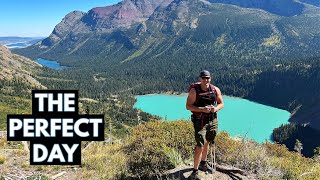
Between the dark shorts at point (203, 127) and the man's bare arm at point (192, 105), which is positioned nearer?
the man's bare arm at point (192, 105)

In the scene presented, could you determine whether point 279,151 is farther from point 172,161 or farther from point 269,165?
point 172,161

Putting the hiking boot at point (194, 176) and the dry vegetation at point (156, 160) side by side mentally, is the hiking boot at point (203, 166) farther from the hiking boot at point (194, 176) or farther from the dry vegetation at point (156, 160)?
the dry vegetation at point (156, 160)

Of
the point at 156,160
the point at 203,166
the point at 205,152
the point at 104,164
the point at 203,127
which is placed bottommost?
the point at 104,164

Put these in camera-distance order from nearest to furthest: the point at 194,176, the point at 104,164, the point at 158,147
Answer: the point at 194,176 < the point at 158,147 < the point at 104,164

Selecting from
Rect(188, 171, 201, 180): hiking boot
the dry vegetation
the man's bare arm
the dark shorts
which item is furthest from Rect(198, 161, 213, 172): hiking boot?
the man's bare arm

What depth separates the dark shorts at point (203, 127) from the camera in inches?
447

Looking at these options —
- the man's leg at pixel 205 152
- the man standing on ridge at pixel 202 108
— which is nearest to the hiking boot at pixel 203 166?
the man's leg at pixel 205 152

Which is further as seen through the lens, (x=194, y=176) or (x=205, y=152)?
(x=205, y=152)

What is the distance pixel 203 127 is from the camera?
37.7ft

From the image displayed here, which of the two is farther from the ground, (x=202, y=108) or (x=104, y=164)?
(x=202, y=108)

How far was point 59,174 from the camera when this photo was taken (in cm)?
1448

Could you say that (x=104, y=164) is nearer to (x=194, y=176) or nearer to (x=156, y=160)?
(x=156, y=160)

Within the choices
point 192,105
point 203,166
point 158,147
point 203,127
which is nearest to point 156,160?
point 158,147

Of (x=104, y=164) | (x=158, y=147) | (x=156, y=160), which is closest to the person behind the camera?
(x=156, y=160)
